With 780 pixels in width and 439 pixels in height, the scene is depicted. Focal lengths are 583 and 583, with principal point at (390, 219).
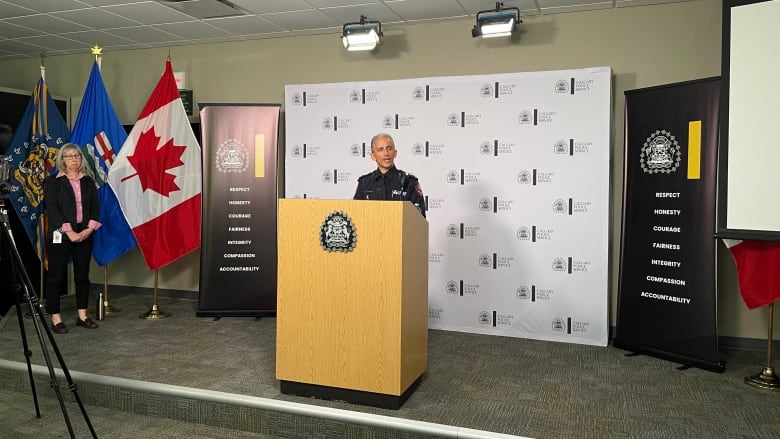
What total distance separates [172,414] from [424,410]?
151 cm

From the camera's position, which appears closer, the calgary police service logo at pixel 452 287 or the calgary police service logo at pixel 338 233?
the calgary police service logo at pixel 338 233

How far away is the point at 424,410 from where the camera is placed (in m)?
3.21

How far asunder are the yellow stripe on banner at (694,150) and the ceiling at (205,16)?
47.3 inches

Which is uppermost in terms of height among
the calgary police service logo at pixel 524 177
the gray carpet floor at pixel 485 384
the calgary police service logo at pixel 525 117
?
the calgary police service logo at pixel 525 117

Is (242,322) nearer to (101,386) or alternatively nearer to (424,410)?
(101,386)

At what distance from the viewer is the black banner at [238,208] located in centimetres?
542

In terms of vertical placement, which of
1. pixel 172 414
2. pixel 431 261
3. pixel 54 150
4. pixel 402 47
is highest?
pixel 402 47

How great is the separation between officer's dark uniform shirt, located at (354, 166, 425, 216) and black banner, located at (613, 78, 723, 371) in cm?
177

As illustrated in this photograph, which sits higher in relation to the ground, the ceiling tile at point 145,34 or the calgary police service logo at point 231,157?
the ceiling tile at point 145,34

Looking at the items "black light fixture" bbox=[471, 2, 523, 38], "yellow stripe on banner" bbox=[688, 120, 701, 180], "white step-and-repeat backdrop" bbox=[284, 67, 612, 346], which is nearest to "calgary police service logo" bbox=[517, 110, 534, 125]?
"white step-and-repeat backdrop" bbox=[284, 67, 612, 346]

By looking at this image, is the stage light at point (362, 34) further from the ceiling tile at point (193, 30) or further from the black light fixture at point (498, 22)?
the ceiling tile at point (193, 30)

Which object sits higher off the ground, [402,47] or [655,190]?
[402,47]

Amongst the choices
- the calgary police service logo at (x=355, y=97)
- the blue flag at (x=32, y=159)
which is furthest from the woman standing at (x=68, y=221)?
the calgary police service logo at (x=355, y=97)

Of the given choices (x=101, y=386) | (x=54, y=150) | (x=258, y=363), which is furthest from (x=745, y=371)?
(x=54, y=150)
